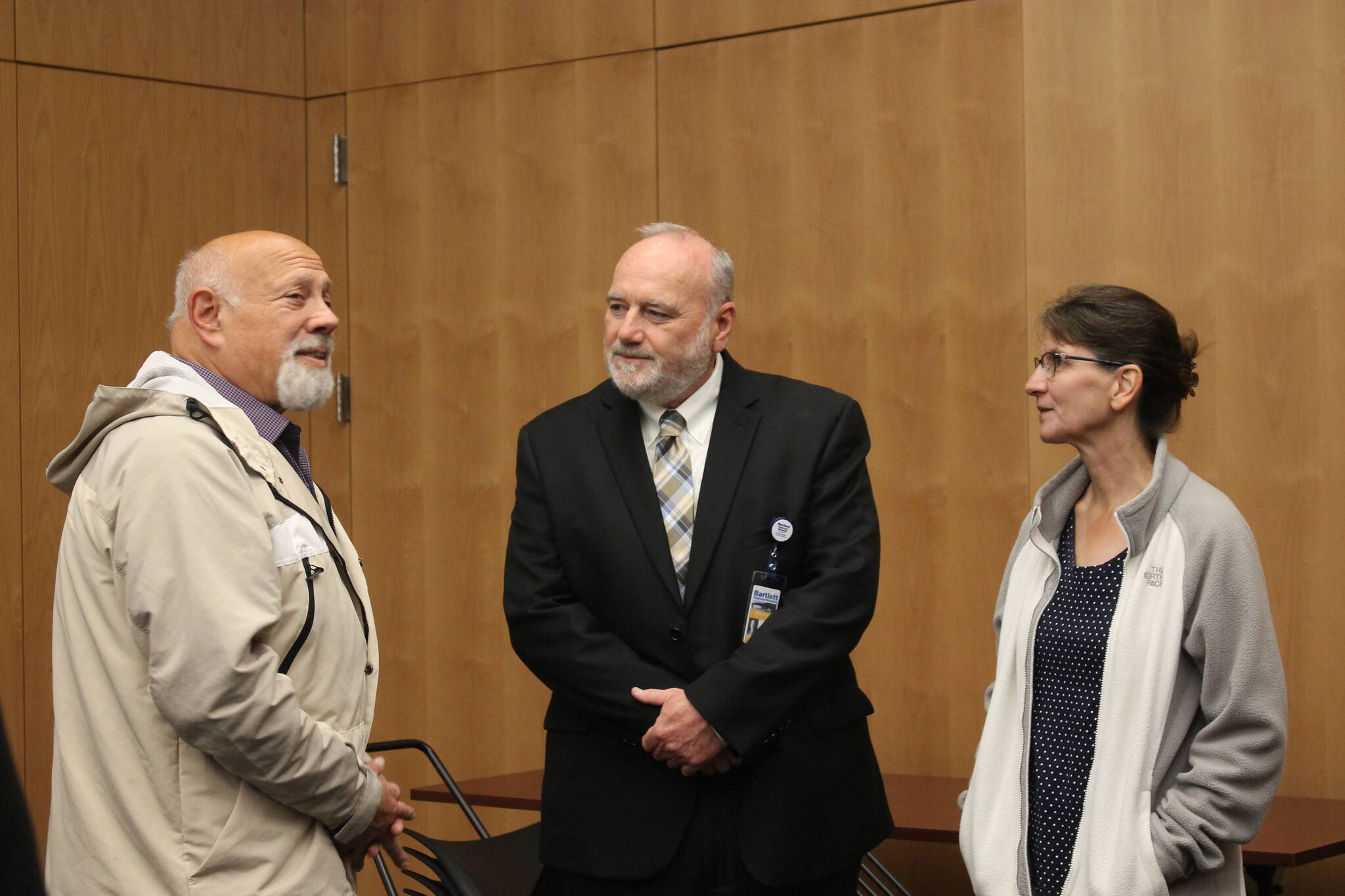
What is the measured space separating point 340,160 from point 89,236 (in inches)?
38.8

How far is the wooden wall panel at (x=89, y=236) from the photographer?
15.4ft

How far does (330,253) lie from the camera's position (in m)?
5.38

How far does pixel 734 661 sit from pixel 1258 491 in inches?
82.2

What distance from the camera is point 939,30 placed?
4359mm

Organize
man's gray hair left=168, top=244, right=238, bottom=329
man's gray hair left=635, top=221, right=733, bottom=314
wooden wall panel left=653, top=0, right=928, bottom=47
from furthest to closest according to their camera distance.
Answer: wooden wall panel left=653, top=0, right=928, bottom=47 → man's gray hair left=635, top=221, right=733, bottom=314 → man's gray hair left=168, top=244, right=238, bottom=329

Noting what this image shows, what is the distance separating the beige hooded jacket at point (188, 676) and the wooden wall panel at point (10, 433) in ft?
8.76

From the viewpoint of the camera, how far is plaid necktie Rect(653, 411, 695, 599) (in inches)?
105

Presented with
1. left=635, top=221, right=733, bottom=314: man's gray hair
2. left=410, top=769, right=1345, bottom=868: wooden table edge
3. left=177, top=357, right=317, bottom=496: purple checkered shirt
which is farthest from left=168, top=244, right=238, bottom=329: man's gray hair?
left=410, top=769, right=1345, bottom=868: wooden table edge

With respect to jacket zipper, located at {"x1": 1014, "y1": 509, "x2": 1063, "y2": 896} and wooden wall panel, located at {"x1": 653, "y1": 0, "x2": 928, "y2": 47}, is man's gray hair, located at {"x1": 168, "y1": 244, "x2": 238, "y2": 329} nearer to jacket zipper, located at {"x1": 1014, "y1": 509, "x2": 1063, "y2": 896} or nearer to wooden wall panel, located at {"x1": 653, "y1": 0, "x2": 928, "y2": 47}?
jacket zipper, located at {"x1": 1014, "y1": 509, "x2": 1063, "y2": 896}

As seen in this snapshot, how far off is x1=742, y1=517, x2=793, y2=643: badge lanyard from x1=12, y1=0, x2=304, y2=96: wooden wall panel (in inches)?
137

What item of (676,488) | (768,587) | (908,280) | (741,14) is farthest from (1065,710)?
(741,14)

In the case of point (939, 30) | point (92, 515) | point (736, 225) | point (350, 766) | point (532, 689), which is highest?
point (939, 30)

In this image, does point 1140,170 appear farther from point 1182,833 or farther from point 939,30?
point 1182,833

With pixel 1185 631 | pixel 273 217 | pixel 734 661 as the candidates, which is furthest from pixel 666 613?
pixel 273 217
